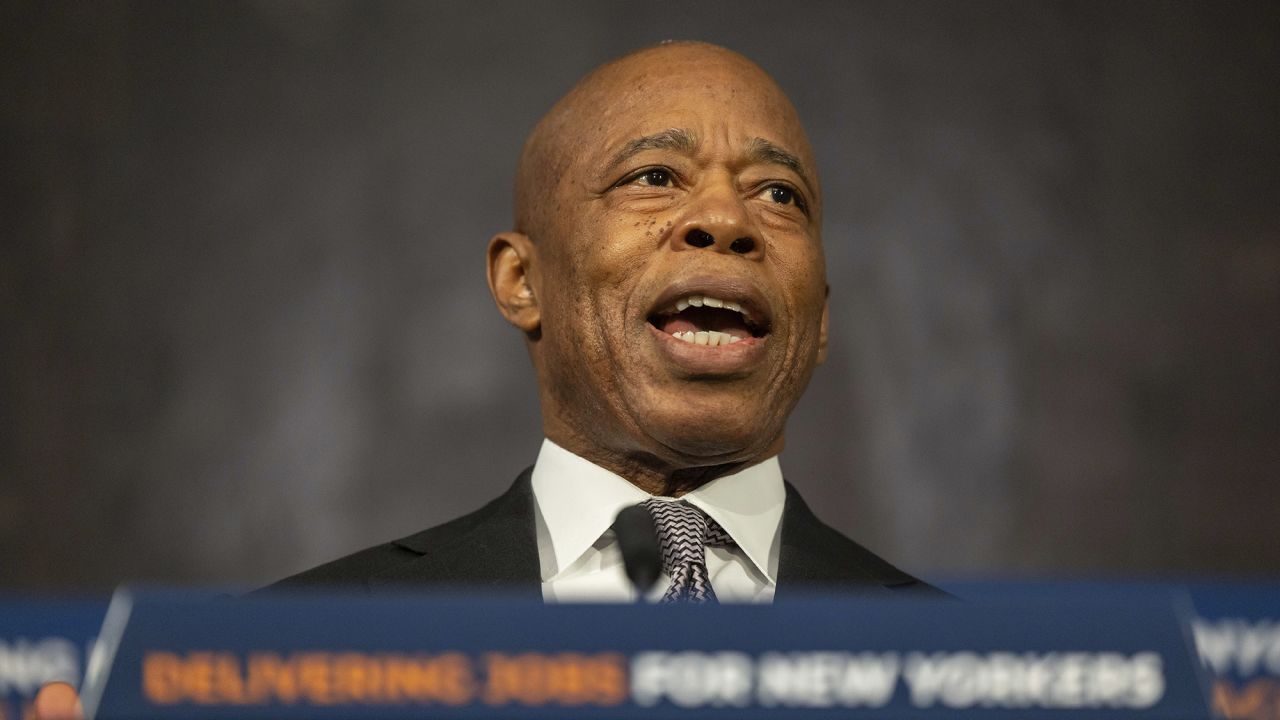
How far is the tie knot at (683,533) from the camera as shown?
188 centimetres

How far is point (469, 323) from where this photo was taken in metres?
2.97

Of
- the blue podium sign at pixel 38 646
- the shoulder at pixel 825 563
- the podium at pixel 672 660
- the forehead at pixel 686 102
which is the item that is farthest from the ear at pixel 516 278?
the podium at pixel 672 660

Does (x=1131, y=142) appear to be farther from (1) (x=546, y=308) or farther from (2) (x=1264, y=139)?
(1) (x=546, y=308)

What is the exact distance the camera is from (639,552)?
1.51 m

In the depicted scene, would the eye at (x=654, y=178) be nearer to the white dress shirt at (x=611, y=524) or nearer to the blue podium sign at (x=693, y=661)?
the white dress shirt at (x=611, y=524)

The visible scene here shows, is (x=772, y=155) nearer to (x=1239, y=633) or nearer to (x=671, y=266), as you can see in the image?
(x=671, y=266)

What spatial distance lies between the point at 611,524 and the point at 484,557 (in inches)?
6.6

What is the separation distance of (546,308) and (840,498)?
1037 millimetres

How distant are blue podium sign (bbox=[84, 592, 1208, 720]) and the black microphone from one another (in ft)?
1.03

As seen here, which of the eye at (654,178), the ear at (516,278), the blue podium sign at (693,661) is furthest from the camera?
the ear at (516,278)

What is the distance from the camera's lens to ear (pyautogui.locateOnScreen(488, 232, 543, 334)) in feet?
7.11

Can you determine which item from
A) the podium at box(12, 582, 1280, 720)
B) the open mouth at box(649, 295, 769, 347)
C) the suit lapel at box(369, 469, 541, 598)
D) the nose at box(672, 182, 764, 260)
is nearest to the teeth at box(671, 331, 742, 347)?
the open mouth at box(649, 295, 769, 347)

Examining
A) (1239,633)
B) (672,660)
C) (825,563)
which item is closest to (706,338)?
(825,563)

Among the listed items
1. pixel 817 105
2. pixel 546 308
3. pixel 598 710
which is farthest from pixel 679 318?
pixel 817 105
